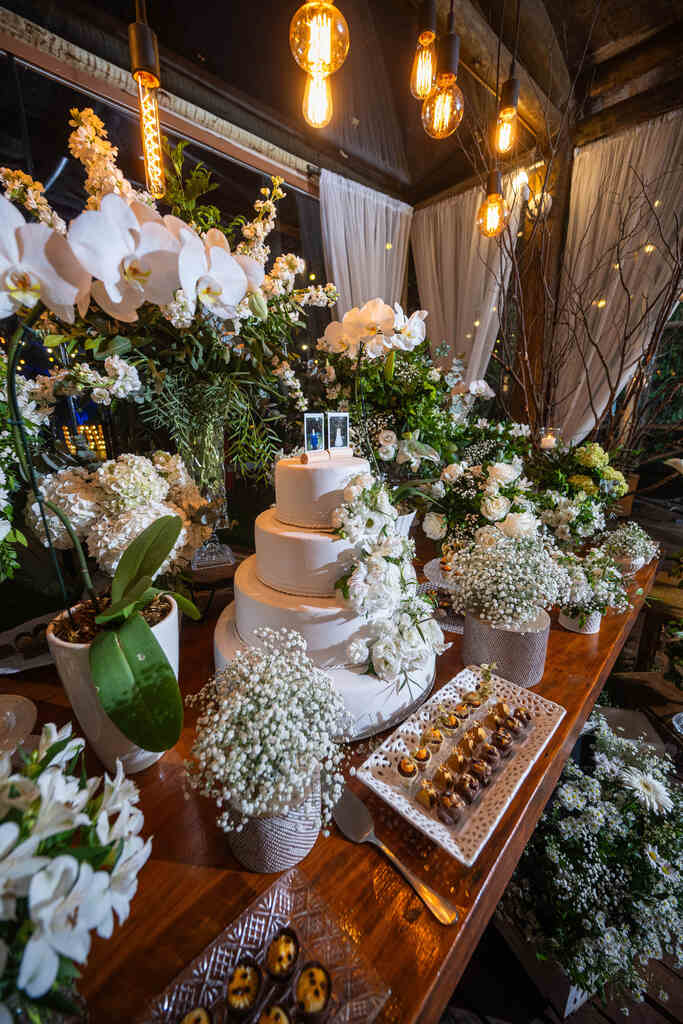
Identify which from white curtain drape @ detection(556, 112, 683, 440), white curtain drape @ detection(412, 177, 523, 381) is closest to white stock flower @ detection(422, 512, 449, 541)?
white curtain drape @ detection(556, 112, 683, 440)

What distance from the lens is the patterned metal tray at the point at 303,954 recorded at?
16.9 inches

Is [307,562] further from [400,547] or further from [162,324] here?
[162,324]

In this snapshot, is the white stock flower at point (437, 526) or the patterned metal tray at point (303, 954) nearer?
the patterned metal tray at point (303, 954)

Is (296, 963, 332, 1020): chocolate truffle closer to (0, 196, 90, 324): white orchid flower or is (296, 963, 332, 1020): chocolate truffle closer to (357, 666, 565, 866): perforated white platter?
(357, 666, 565, 866): perforated white platter

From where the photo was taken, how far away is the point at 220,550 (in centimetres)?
127

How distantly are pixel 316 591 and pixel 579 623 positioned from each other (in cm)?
84

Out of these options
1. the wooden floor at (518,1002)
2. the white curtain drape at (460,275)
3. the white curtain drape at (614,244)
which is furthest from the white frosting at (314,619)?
the white curtain drape at (460,275)

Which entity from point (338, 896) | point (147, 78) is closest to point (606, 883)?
point (338, 896)

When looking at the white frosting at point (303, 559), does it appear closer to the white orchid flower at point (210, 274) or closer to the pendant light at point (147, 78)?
the white orchid flower at point (210, 274)

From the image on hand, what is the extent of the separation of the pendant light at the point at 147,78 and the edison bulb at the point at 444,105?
764mm

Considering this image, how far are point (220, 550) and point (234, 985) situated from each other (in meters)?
0.96

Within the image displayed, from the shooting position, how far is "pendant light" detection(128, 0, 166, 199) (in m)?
1.05

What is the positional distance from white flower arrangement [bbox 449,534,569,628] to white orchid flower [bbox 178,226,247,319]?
2.33 ft

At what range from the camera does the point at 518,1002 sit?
98 centimetres
